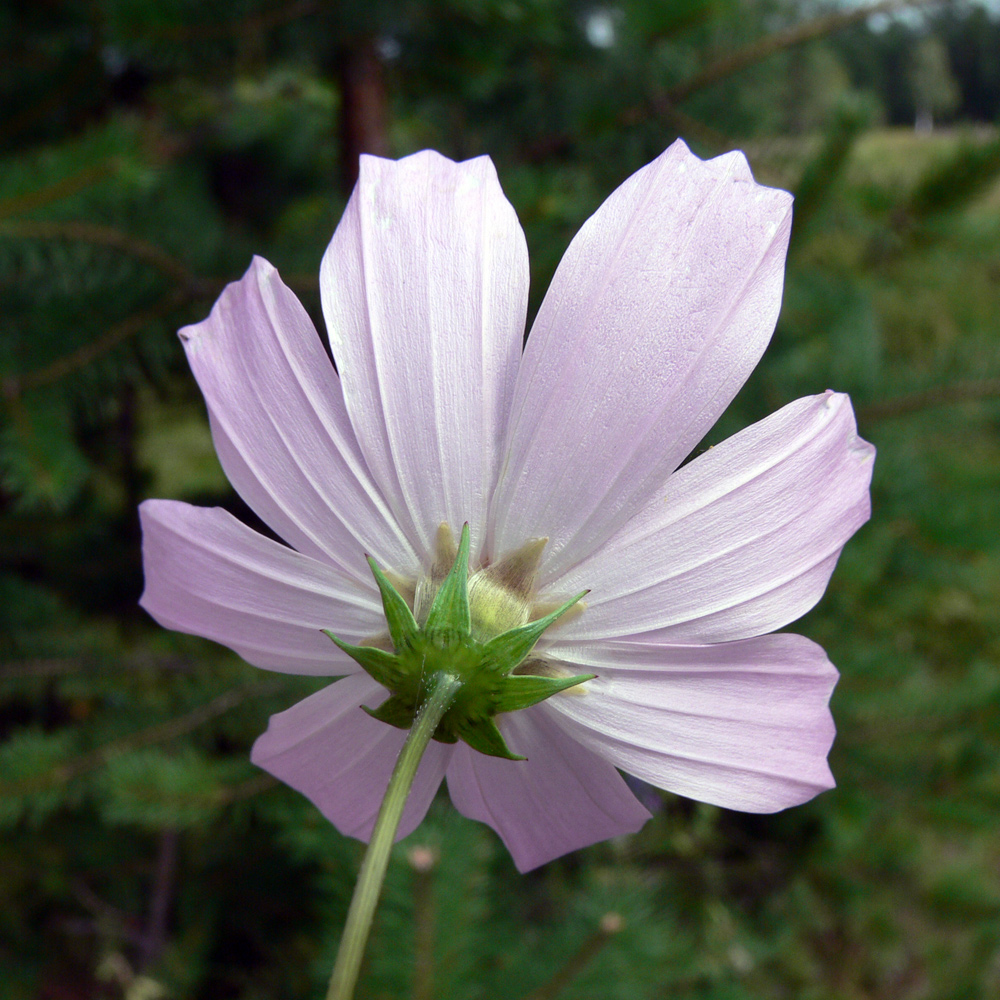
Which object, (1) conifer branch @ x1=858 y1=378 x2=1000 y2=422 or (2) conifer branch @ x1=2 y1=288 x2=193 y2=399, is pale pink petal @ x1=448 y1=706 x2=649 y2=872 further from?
(1) conifer branch @ x1=858 y1=378 x2=1000 y2=422

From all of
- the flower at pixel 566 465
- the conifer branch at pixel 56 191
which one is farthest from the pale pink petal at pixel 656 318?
the conifer branch at pixel 56 191

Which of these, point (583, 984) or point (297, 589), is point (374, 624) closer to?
point (297, 589)

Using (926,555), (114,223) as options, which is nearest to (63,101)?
(114,223)

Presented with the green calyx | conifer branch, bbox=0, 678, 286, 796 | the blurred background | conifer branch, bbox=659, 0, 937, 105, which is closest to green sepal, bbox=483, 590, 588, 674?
the green calyx

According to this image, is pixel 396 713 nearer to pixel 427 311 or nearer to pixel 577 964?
pixel 427 311

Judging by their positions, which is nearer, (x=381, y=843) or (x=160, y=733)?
(x=381, y=843)

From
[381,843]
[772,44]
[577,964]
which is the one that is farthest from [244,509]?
[381,843]
